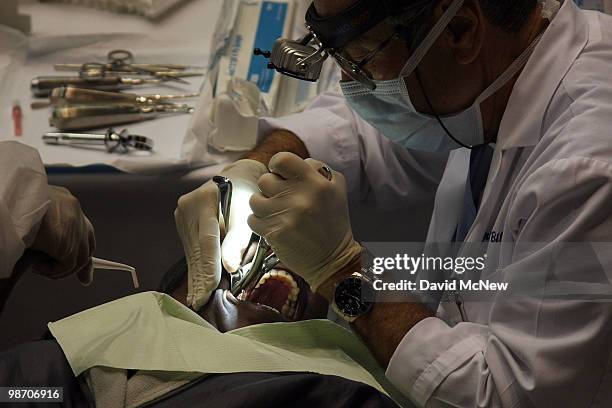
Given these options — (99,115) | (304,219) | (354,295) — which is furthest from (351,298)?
(99,115)

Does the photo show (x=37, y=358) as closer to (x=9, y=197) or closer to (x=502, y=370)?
(x=9, y=197)

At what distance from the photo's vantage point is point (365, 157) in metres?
1.76

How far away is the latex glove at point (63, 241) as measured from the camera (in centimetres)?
133

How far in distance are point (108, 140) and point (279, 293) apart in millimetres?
835

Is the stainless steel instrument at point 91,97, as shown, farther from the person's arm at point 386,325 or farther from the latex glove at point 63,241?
the person's arm at point 386,325

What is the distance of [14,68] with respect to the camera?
2432 mm

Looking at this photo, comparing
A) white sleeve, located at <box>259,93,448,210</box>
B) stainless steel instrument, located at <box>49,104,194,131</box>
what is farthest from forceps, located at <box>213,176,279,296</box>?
stainless steel instrument, located at <box>49,104,194,131</box>

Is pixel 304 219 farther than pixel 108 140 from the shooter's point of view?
No

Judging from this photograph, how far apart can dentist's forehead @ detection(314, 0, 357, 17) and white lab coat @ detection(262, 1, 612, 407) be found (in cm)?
29

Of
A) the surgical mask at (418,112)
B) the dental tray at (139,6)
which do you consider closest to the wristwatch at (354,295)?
the surgical mask at (418,112)

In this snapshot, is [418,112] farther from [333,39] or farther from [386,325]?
[386,325]

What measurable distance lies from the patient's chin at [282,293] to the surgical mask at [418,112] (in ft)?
0.98

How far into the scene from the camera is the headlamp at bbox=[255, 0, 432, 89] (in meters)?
1.20

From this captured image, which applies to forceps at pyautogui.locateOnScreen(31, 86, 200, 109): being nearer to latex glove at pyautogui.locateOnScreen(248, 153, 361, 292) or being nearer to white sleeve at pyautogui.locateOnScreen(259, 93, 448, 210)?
white sleeve at pyautogui.locateOnScreen(259, 93, 448, 210)
